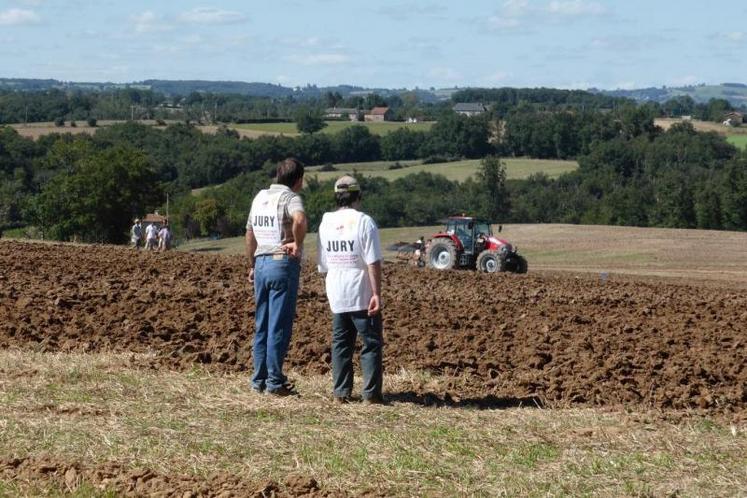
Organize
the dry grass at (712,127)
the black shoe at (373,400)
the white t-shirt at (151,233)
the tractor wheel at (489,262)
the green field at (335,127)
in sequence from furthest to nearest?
1. the green field at (335,127)
2. the dry grass at (712,127)
3. the white t-shirt at (151,233)
4. the tractor wheel at (489,262)
5. the black shoe at (373,400)

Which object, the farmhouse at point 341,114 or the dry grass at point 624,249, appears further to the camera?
the farmhouse at point 341,114

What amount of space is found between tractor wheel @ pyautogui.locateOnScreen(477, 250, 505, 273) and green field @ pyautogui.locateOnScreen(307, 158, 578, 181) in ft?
211

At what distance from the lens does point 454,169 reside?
107 m

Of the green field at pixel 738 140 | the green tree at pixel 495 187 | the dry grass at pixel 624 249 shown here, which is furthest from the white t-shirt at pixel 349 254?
the green field at pixel 738 140

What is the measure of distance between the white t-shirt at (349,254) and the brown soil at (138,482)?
2.55 metres

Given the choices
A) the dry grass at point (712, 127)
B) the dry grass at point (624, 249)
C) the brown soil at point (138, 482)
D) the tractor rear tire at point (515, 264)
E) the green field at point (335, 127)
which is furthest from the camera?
the green field at point (335, 127)

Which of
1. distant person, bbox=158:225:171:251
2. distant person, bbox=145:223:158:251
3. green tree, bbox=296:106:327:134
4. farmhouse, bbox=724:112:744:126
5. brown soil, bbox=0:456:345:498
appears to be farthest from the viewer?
farmhouse, bbox=724:112:744:126

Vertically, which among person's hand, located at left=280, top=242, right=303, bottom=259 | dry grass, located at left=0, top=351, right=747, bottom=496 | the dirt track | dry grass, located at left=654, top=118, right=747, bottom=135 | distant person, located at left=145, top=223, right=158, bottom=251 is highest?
person's hand, located at left=280, top=242, right=303, bottom=259

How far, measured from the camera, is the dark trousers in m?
9.19

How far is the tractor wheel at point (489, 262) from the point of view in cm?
3139

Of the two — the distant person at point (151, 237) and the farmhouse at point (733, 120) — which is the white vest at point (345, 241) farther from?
the farmhouse at point (733, 120)

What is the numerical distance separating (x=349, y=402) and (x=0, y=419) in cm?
258

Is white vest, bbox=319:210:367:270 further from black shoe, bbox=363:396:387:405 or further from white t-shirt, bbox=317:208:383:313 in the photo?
black shoe, bbox=363:396:387:405

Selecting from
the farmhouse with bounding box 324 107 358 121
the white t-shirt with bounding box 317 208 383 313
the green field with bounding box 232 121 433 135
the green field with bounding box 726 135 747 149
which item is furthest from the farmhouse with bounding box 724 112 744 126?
the white t-shirt with bounding box 317 208 383 313
